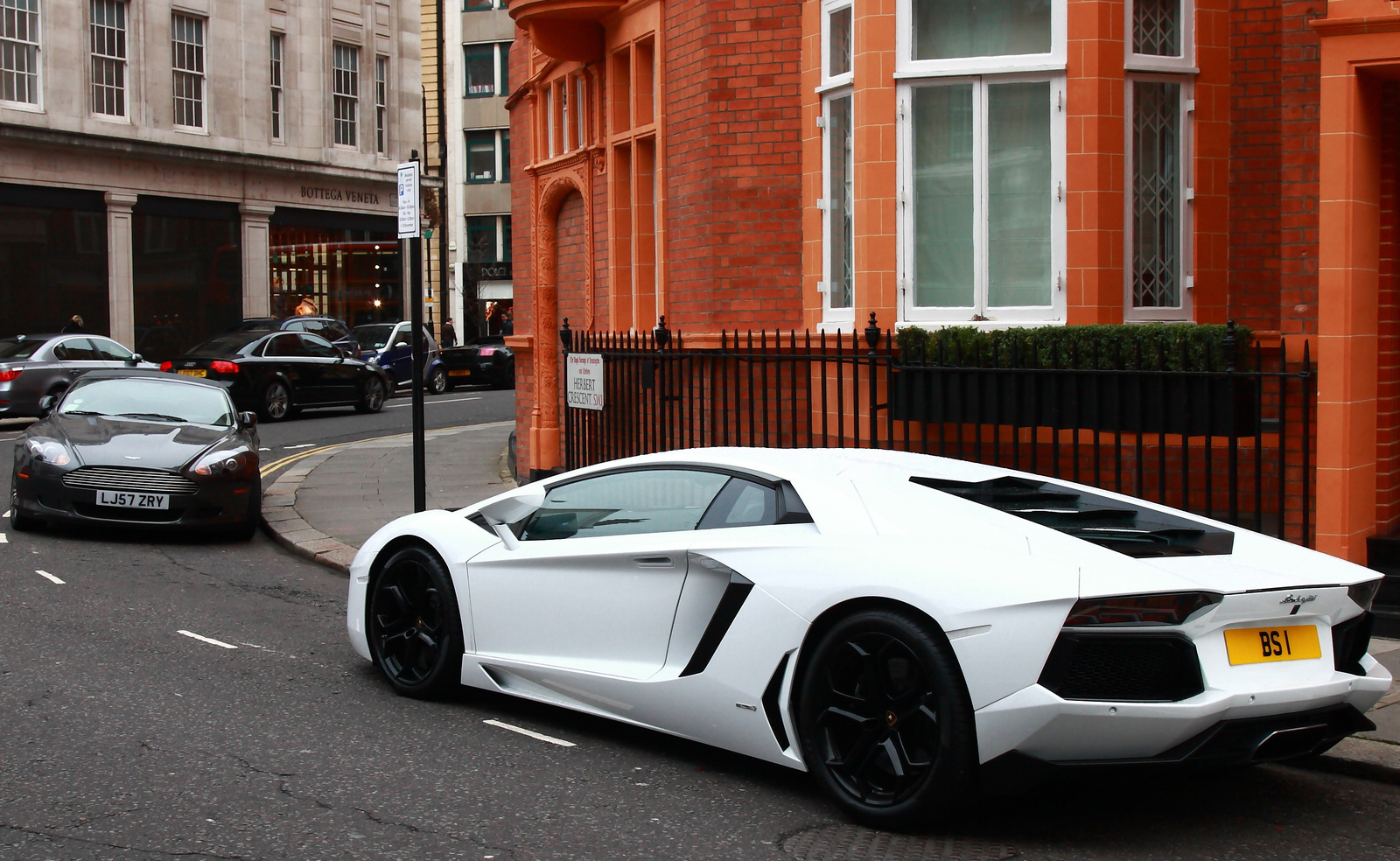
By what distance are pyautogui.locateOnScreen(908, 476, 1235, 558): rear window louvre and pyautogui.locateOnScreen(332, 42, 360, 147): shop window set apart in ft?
109

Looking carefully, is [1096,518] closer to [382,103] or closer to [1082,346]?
[1082,346]

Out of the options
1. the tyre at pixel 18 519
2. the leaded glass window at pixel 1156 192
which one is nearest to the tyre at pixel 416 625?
the leaded glass window at pixel 1156 192

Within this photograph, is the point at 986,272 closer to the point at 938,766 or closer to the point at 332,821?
the point at 938,766

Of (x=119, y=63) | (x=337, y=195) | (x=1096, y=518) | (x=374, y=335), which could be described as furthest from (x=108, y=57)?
(x=1096, y=518)

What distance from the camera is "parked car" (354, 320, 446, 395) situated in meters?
29.4

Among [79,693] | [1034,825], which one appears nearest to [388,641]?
[79,693]

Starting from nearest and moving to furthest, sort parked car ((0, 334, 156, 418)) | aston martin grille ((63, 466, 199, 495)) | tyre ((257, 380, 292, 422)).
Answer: aston martin grille ((63, 466, 199, 495))
parked car ((0, 334, 156, 418))
tyre ((257, 380, 292, 422))

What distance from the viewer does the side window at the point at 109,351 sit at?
21516 millimetres

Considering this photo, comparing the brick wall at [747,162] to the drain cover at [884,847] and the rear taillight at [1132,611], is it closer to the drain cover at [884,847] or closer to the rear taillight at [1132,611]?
the drain cover at [884,847]

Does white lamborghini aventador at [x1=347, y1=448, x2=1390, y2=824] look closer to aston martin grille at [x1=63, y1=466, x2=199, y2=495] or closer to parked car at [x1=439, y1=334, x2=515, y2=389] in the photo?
aston martin grille at [x1=63, y1=466, x2=199, y2=495]

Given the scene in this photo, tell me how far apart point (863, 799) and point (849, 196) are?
624 cm

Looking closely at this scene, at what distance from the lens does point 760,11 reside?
10.4 meters

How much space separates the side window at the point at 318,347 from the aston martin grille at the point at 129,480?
43.8 feet

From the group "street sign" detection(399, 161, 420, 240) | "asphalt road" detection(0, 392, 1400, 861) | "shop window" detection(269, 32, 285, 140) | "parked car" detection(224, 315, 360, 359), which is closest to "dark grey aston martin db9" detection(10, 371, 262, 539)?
"street sign" detection(399, 161, 420, 240)
